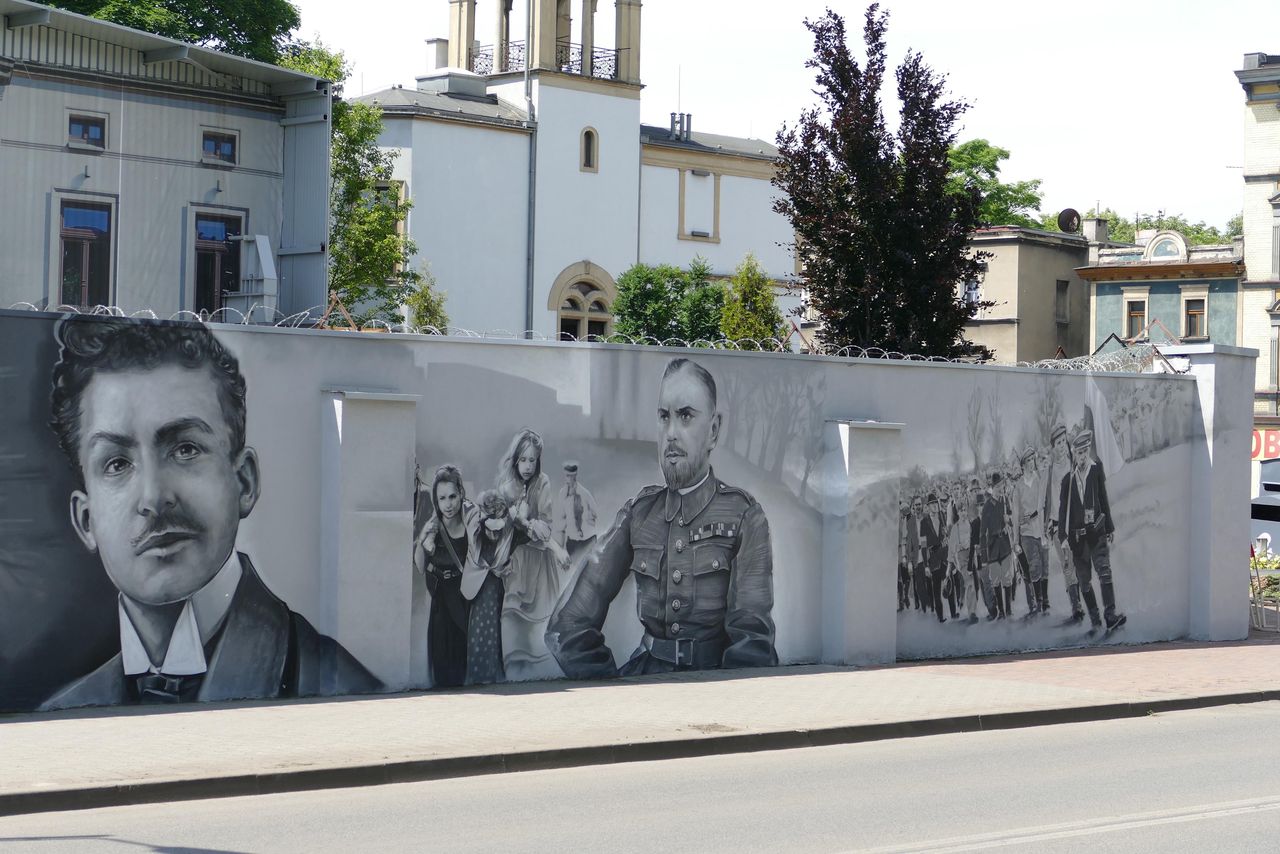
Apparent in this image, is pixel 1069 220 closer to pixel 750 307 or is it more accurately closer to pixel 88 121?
A: pixel 750 307

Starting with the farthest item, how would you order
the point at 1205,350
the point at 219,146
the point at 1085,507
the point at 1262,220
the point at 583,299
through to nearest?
1. the point at 583,299
2. the point at 1262,220
3. the point at 1205,350
4. the point at 1085,507
5. the point at 219,146

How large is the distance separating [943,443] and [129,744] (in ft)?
→ 30.8

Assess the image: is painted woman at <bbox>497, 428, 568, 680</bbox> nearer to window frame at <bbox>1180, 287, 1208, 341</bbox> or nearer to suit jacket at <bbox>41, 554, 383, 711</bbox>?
suit jacket at <bbox>41, 554, 383, 711</bbox>

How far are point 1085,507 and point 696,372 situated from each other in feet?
19.0

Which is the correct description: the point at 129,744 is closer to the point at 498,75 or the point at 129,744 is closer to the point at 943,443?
the point at 943,443

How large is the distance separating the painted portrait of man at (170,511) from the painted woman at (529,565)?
75.8 inches

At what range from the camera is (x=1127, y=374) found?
18969mm

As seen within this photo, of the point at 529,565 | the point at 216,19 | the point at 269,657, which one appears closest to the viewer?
the point at 269,657

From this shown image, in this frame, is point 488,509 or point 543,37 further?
point 543,37

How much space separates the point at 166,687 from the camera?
1262 cm

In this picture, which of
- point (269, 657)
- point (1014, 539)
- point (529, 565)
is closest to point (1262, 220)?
point (1014, 539)

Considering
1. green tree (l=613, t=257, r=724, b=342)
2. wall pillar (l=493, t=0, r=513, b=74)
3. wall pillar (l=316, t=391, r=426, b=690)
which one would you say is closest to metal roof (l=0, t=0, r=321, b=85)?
wall pillar (l=316, t=391, r=426, b=690)

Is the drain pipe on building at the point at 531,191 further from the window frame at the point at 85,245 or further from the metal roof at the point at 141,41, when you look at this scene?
the window frame at the point at 85,245

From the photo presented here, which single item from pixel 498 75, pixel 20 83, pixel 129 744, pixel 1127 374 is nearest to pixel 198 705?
pixel 129 744
